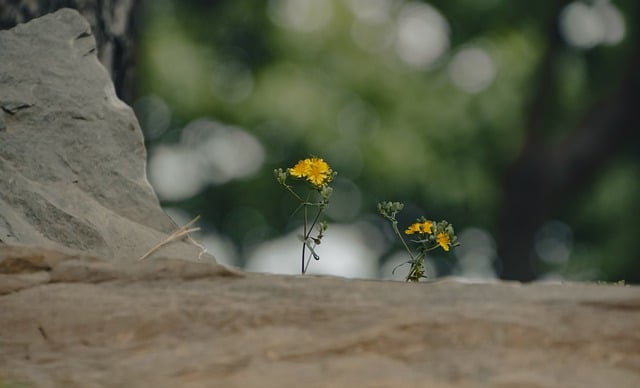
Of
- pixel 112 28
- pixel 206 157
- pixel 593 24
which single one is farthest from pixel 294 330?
pixel 593 24

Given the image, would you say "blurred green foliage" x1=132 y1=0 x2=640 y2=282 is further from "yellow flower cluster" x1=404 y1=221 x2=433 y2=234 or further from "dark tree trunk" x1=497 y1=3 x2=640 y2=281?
"yellow flower cluster" x1=404 y1=221 x2=433 y2=234

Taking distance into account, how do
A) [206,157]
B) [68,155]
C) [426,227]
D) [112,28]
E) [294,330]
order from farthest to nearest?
[206,157] → [112,28] → [426,227] → [68,155] → [294,330]

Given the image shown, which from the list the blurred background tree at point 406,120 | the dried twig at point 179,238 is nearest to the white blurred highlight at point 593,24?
the blurred background tree at point 406,120

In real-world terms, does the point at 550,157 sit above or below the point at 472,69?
below

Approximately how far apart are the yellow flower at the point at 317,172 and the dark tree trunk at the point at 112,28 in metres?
1.73

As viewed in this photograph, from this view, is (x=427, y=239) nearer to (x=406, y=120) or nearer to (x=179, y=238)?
(x=179, y=238)

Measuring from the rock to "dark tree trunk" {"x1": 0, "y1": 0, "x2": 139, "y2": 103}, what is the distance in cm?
78

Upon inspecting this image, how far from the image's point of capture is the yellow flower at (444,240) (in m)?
4.29

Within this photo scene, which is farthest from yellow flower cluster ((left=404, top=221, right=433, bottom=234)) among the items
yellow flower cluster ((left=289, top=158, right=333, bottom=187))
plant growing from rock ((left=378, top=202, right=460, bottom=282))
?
yellow flower cluster ((left=289, top=158, right=333, bottom=187))

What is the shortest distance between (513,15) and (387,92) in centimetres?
222

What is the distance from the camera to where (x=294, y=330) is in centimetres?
303

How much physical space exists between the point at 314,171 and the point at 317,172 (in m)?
0.02

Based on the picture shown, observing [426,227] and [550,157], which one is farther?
[550,157]

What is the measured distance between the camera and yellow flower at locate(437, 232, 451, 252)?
4.29 metres
